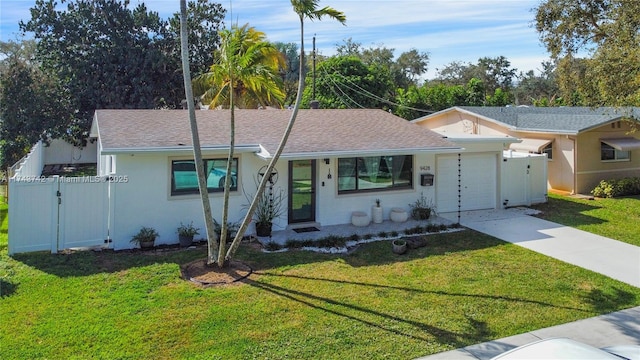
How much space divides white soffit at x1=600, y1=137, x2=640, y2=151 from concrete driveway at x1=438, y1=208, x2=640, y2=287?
6.51 m

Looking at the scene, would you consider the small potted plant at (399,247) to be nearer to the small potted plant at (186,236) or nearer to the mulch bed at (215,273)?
the mulch bed at (215,273)

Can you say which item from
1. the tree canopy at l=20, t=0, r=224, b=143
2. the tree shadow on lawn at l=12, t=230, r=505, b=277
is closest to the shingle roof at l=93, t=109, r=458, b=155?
the tree shadow on lawn at l=12, t=230, r=505, b=277

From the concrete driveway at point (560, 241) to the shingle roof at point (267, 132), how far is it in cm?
273

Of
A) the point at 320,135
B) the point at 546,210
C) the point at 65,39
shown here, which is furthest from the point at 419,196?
the point at 65,39

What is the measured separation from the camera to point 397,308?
24.3 feet

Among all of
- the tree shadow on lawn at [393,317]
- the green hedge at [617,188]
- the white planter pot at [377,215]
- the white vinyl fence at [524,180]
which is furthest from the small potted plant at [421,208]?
the green hedge at [617,188]

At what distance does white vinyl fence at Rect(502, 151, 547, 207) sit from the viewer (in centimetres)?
1593

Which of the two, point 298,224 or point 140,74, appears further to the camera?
point 140,74

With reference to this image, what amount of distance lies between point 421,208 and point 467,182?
256cm

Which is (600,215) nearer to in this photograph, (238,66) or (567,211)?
(567,211)

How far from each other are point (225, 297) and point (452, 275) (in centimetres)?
452

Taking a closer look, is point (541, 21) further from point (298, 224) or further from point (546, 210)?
point (298, 224)

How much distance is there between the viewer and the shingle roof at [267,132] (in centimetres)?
1133

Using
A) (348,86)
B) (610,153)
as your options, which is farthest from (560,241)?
(348,86)
